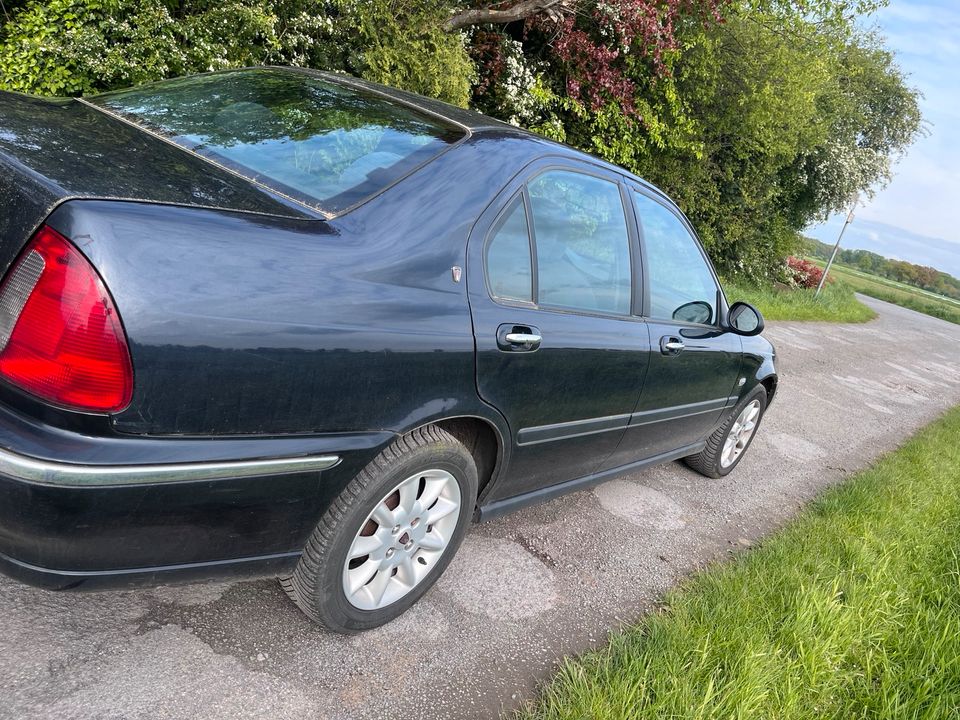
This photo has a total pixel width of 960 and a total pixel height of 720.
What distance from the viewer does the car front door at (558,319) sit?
7.40 ft

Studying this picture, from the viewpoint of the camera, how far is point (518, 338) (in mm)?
2273

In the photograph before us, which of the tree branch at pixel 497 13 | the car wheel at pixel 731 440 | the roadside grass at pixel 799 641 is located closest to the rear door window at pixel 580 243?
the roadside grass at pixel 799 641

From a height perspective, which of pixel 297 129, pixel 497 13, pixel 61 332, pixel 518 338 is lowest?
pixel 61 332

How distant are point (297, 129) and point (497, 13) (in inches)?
272

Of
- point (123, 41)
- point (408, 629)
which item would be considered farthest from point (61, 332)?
point (123, 41)

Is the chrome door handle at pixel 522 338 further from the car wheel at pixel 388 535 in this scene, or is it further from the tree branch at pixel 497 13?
the tree branch at pixel 497 13

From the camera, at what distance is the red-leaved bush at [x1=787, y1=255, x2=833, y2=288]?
19.4 meters

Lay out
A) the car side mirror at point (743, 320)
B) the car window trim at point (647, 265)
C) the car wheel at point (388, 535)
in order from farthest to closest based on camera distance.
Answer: the car side mirror at point (743, 320), the car window trim at point (647, 265), the car wheel at point (388, 535)

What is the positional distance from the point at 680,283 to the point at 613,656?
6.06ft

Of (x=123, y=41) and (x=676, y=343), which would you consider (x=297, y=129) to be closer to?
(x=676, y=343)

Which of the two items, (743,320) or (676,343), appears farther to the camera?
(743,320)

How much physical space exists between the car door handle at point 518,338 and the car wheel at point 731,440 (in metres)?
2.32

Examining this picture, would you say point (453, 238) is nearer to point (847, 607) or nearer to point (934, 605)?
point (847, 607)

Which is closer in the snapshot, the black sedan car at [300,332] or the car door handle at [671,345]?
the black sedan car at [300,332]
